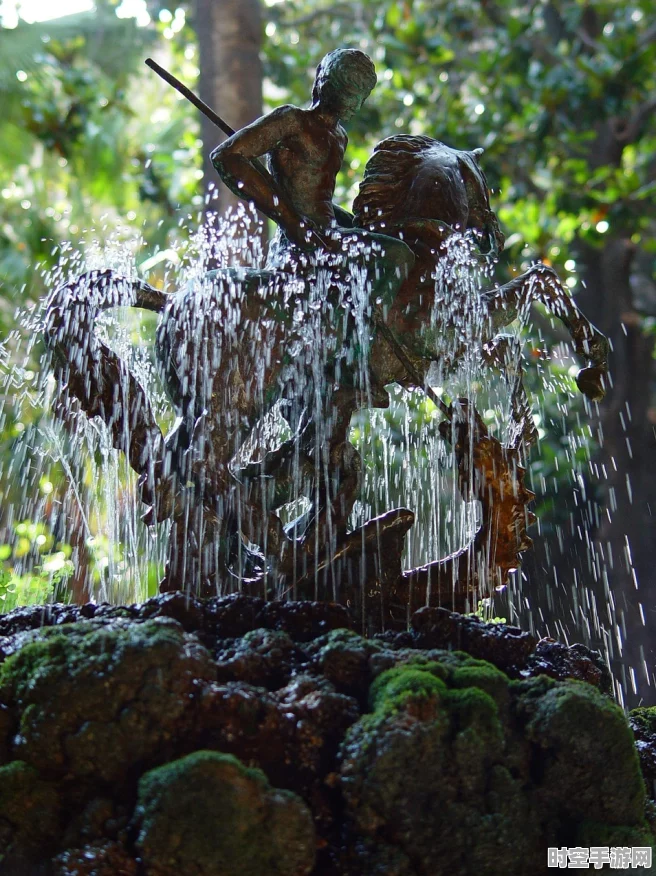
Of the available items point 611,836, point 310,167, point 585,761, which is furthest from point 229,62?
point 611,836

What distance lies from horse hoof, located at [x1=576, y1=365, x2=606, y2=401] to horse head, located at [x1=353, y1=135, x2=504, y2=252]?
2.73 ft

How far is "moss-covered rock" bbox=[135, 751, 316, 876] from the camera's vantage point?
7.75 feet

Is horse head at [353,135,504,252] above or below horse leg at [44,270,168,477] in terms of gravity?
above

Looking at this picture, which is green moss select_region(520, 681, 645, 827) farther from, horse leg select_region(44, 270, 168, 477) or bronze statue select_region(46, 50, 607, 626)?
horse leg select_region(44, 270, 168, 477)

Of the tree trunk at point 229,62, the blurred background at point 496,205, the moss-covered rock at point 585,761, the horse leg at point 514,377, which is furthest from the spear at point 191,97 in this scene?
the tree trunk at point 229,62

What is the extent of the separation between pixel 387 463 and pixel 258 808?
665cm

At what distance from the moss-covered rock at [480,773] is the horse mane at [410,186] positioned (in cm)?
215

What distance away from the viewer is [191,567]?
3.81 m

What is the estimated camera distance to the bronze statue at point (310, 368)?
3.91 meters

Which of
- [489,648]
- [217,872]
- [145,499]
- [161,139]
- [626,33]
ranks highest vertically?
[161,139]

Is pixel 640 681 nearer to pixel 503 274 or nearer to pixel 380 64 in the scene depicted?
pixel 503 274

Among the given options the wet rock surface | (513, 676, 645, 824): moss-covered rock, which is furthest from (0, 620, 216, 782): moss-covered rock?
(513, 676, 645, 824): moss-covered rock

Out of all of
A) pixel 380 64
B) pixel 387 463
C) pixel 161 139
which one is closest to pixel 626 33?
pixel 380 64

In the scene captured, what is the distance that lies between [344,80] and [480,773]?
111 inches
